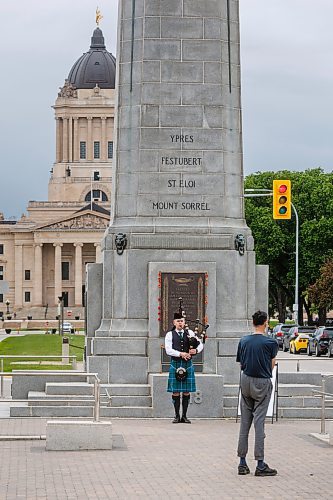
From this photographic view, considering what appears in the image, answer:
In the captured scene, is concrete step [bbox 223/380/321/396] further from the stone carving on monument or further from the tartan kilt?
the stone carving on monument

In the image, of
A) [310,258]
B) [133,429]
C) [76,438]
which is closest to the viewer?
[76,438]

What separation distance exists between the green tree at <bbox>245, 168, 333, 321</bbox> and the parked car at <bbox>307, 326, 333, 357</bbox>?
101 ft

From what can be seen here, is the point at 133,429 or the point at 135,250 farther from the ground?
the point at 135,250

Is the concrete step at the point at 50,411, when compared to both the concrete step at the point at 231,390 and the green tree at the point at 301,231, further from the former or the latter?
the green tree at the point at 301,231

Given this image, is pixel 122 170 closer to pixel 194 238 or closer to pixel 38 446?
pixel 194 238

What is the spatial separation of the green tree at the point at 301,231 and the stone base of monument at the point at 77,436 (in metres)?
76.0

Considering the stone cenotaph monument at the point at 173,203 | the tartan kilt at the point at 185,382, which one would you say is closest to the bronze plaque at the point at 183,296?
the stone cenotaph monument at the point at 173,203

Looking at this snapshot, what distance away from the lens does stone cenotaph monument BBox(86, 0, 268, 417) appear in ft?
75.6

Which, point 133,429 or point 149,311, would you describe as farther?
point 149,311

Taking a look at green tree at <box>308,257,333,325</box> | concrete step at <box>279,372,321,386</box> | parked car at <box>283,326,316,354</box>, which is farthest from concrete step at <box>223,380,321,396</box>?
green tree at <box>308,257,333,325</box>

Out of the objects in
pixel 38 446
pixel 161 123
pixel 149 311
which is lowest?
pixel 38 446

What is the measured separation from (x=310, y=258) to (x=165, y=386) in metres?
72.4

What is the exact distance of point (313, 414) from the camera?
73.7 feet

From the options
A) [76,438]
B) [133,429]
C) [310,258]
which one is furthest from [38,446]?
[310,258]
